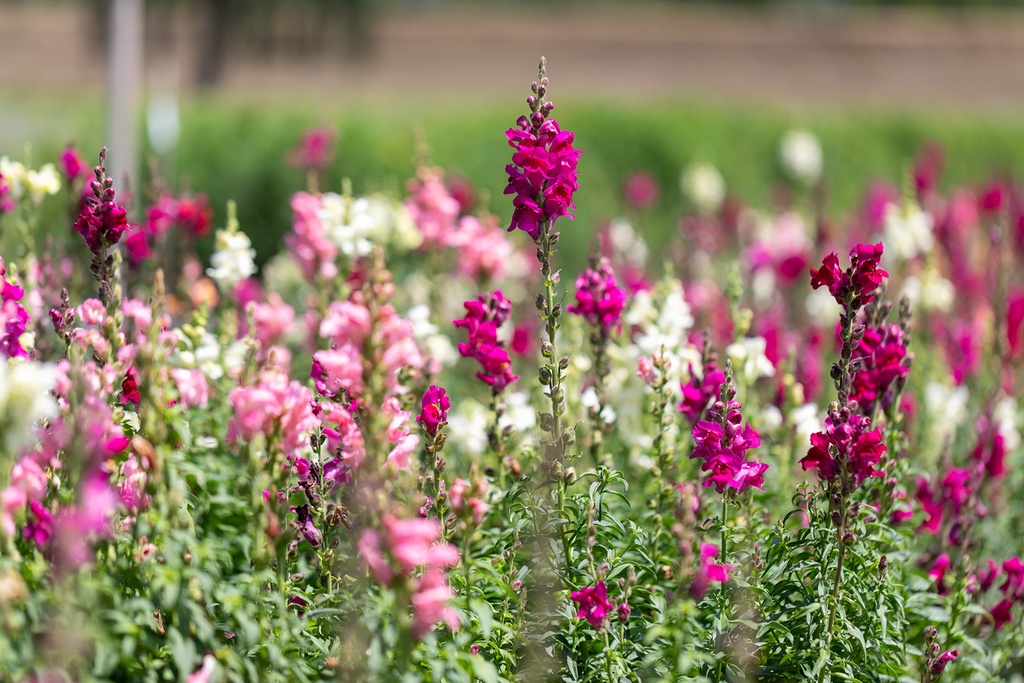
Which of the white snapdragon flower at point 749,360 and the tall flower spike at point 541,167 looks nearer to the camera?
the tall flower spike at point 541,167

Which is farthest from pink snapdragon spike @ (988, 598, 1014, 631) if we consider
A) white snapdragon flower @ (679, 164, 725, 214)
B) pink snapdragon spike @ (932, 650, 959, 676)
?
white snapdragon flower @ (679, 164, 725, 214)

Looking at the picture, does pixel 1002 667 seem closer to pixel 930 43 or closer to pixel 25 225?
pixel 25 225

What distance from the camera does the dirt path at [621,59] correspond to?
80.7 feet

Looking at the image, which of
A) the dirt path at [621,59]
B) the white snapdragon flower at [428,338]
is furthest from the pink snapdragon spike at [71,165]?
the dirt path at [621,59]

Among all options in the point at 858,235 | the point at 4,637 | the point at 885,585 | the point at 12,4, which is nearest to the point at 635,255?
the point at 858,235

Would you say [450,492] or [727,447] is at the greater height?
[727,447]

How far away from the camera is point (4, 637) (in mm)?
1792

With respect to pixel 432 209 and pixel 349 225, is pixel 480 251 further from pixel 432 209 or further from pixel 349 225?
pixel 349 225

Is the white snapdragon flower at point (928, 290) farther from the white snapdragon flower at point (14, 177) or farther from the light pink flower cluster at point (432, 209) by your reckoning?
the white snapdragon flower at point (14, 177)

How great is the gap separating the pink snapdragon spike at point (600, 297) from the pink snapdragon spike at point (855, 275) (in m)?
0.60

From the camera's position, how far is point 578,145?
1261cm

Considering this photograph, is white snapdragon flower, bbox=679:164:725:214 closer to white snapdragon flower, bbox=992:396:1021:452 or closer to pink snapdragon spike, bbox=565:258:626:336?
white snapdragon flower, bbox=992:396:1021:452

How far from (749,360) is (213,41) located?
2398 cm

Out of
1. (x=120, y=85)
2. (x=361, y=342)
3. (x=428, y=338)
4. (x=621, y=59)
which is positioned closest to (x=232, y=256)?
(x=428, y=338)
